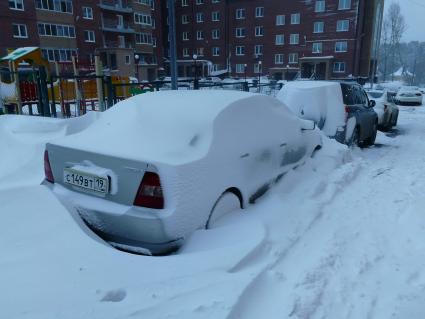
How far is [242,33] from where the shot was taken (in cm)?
5131

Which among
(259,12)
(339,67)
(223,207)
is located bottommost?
(223,207)

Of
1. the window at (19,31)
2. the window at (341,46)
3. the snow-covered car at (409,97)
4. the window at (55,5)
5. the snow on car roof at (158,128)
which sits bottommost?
the snow-covered car at (409,97)

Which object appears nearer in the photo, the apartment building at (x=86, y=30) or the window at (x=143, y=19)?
the apartment building at (x=86, y=30)

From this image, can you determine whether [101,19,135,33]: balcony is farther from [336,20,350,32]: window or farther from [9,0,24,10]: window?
[336,20,350,32]: window

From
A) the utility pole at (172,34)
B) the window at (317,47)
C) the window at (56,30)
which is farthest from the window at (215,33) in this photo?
the utility pole at (172,34)

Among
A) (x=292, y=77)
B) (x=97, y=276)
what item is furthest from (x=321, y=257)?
(x=292, y=77)

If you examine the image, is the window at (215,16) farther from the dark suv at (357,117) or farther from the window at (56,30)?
the dark suv at (357,117)

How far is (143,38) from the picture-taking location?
159 feet

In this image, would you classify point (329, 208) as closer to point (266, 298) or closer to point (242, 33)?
point (266, 298)

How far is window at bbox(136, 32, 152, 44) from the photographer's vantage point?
47.6 metres

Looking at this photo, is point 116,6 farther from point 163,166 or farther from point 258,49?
point 163,166

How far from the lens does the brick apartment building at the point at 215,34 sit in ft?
121

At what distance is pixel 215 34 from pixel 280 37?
36.2ft

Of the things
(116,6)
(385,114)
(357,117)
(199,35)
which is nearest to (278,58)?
(199,35)
